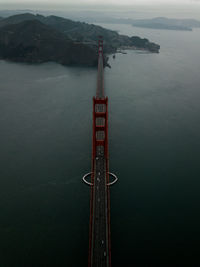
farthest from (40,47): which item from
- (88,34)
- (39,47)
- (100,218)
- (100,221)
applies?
(100,221)

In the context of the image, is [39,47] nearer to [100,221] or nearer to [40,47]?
[40,47]

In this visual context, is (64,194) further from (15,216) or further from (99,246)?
(99,246)

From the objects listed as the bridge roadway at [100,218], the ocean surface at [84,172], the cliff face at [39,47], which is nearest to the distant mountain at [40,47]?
the cliff face at [39,47]

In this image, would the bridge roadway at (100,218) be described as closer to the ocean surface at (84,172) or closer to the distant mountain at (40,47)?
the ocean surface at (84,172)

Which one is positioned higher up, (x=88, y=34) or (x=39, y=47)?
(x=88, y=34)

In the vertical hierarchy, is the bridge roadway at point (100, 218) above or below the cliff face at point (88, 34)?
below

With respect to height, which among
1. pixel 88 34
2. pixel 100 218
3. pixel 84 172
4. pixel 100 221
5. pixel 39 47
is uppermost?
pixel 88 34
